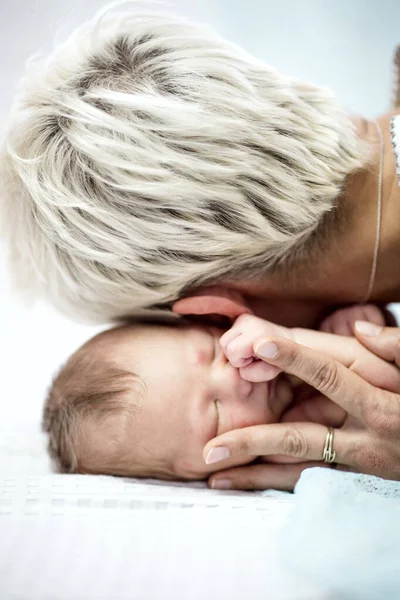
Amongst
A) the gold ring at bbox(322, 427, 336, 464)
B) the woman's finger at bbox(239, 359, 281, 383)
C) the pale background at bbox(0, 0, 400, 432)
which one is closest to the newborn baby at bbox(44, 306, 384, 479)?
the woman's finger at bbox(239, 359, 281, 383)

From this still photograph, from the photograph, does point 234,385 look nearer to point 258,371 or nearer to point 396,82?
point 258,371

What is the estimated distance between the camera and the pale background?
1616 mm

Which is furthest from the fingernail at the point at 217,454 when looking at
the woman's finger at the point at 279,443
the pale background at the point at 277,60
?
the pale background at the point at 277,60

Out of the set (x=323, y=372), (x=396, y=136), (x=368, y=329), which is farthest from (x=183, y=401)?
(x=396, y=136)

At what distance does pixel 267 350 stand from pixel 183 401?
19 centimetres

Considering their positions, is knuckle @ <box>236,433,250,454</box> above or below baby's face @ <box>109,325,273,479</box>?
below

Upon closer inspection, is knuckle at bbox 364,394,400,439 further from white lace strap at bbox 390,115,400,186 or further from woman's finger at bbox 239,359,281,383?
white lace strap at bbox 390,115,400,186

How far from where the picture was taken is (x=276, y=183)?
3.85 ft

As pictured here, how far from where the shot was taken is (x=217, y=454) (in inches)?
44.6

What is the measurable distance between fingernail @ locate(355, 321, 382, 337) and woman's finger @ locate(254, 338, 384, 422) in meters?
0.12

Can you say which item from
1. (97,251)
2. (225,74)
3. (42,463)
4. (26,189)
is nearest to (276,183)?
(225,74)

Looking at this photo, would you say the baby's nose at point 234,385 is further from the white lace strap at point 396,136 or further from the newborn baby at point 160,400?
the white lace strap at point 396,136

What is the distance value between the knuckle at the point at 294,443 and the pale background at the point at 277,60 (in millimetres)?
609

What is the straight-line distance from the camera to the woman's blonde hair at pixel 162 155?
3.69 feet
